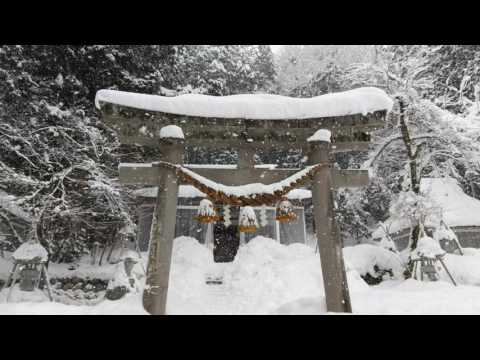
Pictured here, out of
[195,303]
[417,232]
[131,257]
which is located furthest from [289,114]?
[417,232]

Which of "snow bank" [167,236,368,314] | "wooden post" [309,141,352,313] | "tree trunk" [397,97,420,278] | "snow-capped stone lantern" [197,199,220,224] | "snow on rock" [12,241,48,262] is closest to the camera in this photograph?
"wooden post" [309,141,352,313]

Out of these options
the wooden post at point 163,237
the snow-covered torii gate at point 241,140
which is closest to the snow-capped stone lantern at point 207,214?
the snow-covered torii gate at point 241,140

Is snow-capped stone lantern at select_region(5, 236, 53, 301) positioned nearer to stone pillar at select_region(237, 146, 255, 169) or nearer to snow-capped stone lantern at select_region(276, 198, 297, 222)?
stone pillar at select_region(237, 146, 255, 169)

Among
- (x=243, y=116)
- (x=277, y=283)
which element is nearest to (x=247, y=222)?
(x=243, y=116)

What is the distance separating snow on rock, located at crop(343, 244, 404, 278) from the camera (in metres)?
12.6

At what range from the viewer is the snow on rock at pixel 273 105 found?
16.8ft

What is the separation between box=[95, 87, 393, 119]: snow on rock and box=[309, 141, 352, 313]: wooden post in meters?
0.56

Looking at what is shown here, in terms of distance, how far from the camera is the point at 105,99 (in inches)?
190

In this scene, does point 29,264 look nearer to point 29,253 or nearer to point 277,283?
point 29,253

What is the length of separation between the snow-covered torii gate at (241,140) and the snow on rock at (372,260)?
811 cm

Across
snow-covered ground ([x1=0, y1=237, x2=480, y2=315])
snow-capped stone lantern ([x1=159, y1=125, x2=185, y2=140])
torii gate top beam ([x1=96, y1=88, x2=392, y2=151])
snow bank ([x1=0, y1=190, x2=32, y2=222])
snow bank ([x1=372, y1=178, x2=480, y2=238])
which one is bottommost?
snow-covered ground ([x1=0, y1=237, x2=480, y2=315])

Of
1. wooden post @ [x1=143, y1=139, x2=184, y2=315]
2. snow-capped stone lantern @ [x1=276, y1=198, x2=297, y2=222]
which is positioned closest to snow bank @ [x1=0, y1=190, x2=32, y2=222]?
wooden post @ [x1=143, y1=139, x2=184, y2=315]

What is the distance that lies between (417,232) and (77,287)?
12352 millimetres

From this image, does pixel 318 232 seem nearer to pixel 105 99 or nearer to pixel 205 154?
pixel 105 99
